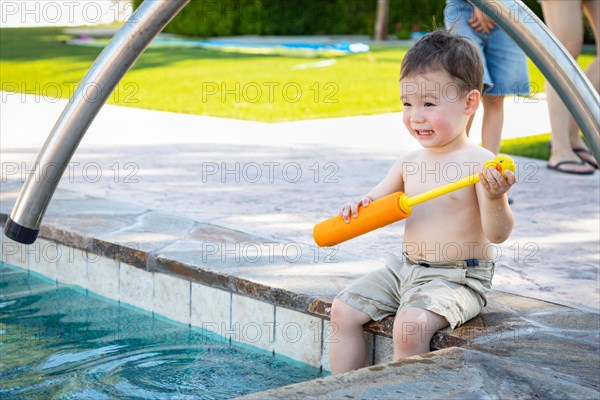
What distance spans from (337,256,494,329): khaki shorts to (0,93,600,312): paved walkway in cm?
41

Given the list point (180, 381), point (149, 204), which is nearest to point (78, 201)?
point (149, 204)

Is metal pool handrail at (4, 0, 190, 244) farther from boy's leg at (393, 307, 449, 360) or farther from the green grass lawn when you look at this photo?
the green grass lawn

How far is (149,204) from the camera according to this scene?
4.31 meters

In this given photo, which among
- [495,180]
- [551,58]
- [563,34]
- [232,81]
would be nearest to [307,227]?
[495,180]

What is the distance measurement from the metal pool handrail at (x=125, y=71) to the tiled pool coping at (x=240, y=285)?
2.35 ft

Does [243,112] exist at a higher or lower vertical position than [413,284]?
higher

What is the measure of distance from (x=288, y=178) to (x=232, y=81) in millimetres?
5315

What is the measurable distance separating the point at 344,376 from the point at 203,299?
1149mm

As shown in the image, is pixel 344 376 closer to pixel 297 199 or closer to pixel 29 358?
pixel 29 358

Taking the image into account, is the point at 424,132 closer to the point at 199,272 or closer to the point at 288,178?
the point at 199,272

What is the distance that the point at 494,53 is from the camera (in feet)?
15.2

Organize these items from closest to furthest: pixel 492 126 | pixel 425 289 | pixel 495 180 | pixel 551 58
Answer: pixel 551 58, pixel 495 180, pixel 425 289, pixel 492 126

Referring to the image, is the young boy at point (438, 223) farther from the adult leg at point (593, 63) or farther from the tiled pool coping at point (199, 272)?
the adult leg at point (593, 63)

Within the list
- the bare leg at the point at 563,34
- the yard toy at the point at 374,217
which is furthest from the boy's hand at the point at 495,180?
the bare leg at the point at 563,34
